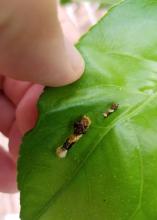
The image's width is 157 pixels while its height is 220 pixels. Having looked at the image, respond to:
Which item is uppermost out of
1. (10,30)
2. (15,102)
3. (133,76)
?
(10,30)

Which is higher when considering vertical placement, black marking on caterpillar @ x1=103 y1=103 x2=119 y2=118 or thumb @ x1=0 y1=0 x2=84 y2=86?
thumb @ x1=0 y1=0 x2=84 y2=86

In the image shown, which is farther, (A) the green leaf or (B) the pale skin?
(A) the green leaf

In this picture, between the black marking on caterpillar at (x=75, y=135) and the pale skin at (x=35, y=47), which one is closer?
the pale skin at (x=35, y=47)

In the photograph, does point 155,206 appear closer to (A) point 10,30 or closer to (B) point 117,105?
(B) point 117,105

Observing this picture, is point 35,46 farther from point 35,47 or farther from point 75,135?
point 75,135

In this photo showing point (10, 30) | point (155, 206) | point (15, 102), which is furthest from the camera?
point (15, 102)

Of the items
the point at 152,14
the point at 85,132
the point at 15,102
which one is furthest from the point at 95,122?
the point at 15,102

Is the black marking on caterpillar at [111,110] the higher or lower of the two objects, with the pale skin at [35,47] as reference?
lower
